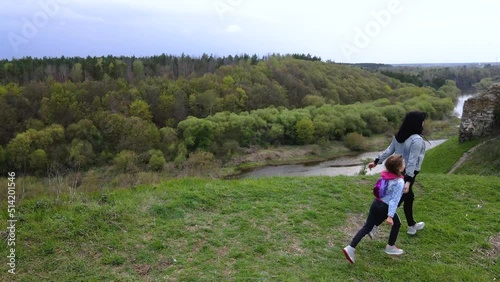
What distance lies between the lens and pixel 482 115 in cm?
1770

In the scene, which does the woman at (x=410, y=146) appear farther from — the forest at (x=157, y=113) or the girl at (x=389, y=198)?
the forest at (x=157, y=113)

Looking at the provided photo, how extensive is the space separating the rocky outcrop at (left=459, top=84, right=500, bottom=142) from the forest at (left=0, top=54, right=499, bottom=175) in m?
24.7

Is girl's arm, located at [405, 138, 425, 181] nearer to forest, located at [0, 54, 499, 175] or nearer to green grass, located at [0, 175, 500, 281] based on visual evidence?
green grass, located at [0, 175, 500, 281]

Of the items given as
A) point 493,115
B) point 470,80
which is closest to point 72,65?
point 493,115

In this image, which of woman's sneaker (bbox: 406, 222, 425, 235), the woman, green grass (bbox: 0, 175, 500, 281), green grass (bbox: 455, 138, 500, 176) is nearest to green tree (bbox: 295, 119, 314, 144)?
green grass (bbox: 455, 138, 500, 176)

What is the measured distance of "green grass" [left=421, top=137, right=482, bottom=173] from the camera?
16.9m

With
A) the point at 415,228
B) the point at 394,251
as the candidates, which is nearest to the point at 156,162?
the point at 415,228

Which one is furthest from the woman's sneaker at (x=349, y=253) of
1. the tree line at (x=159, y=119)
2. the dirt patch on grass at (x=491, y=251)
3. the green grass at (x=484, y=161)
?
the tree line at (x=159, y=119)

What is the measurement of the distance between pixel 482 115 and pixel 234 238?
54.7ft

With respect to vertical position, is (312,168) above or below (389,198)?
below

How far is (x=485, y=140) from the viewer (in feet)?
56.8

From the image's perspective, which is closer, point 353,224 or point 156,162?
point 353,224

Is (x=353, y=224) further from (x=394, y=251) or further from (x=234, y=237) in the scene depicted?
(x=234, y=237)

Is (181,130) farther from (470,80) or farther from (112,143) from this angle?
(470,80)
